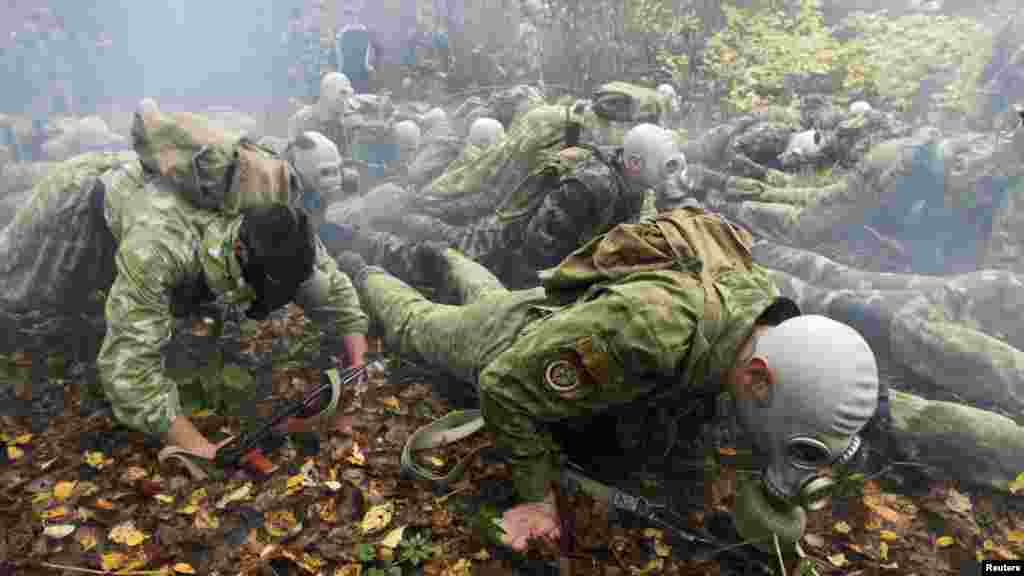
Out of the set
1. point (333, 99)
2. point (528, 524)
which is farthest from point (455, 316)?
point (333, 99)

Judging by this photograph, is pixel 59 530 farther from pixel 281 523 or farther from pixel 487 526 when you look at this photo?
pixel 487 526

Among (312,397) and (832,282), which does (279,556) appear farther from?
(832,282)

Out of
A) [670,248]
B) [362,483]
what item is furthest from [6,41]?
[670,248]

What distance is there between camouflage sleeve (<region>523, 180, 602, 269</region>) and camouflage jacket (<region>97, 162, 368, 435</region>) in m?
2.33

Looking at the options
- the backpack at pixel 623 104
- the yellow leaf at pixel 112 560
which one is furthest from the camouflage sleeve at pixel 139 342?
the backpack at pixel 623 104

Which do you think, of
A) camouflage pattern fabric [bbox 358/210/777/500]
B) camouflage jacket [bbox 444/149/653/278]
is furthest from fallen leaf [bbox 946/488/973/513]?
camouflage jacket [bbox 444/149/653/278]

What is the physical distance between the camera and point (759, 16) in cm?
1205

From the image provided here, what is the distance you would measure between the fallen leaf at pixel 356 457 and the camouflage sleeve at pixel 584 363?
1003 millimetres

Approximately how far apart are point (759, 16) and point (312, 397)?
1146cm

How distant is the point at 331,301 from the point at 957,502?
3.56 metres

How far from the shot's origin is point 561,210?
16.6ft

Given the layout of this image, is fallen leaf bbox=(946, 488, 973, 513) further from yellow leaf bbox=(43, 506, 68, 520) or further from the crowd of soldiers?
yellow leaf bbox=(43, 506, 68, 520)

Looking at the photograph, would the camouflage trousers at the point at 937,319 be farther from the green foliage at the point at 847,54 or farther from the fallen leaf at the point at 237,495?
the green foliage at the point at 847,54

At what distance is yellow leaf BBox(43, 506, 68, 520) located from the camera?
9.75 feet
